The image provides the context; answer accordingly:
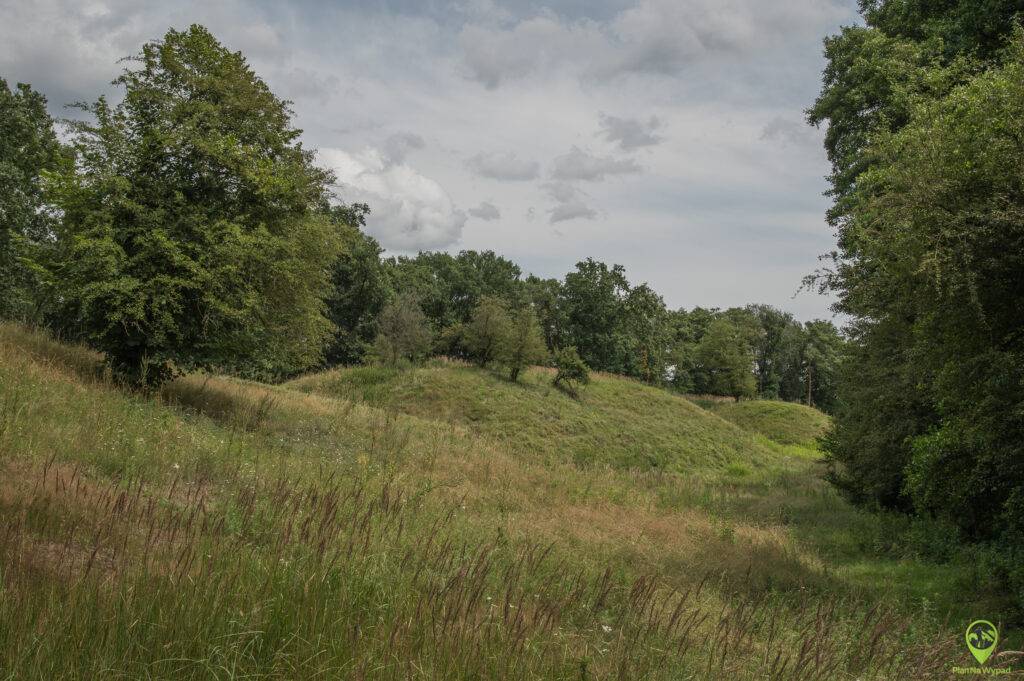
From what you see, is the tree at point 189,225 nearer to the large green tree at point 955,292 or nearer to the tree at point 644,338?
the large green tree at point 955,292

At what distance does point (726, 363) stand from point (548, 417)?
4253 cm

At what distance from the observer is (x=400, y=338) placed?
129ft

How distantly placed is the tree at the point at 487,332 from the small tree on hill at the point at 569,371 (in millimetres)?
4590

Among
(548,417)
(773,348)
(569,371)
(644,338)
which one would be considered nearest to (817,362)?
(773,348)

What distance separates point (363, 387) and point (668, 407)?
22.5m

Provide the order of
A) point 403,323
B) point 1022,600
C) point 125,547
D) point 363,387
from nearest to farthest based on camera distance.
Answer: point 125,547, point 1022,600, point 363,387, point 403,323

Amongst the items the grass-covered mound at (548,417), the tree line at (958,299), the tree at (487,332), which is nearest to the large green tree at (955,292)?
the tree line at (958,299)

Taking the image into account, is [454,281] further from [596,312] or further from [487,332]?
[487,332]

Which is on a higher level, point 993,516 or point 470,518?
point 993,516

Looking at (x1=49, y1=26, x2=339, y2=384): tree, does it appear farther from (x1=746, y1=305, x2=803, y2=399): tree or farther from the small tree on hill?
(x1=746, y1=305, x2=803, y2=399): tree

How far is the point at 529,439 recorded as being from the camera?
30219mm

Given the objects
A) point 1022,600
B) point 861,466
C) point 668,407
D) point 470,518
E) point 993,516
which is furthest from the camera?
point 668,407

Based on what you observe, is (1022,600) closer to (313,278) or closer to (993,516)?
(993,516)

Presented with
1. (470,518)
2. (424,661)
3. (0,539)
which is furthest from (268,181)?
(424,661)
